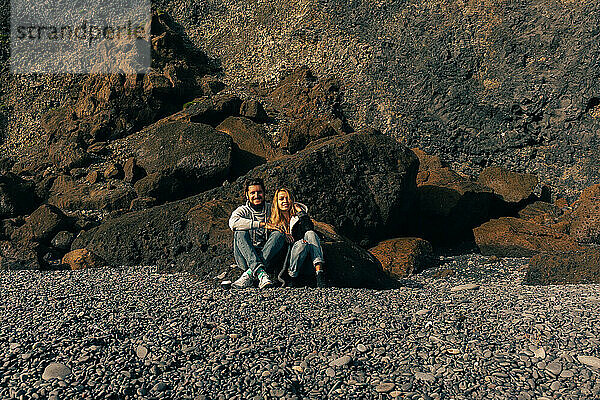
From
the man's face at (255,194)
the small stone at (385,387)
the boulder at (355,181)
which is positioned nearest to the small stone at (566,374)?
the small stone at (385,387)

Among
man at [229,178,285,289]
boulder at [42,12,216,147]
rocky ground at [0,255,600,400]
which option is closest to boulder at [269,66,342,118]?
boulder at [42,12,216,147]

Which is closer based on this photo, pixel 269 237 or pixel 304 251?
pixel 304 251

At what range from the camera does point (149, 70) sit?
2066 centimetres

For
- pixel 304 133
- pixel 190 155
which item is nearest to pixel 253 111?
pixel 304 133

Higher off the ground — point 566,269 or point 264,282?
point 264,282

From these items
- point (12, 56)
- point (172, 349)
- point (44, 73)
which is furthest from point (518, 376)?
point (12, 56)

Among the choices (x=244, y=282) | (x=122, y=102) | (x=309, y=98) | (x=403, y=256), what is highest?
(x=309, y=98)

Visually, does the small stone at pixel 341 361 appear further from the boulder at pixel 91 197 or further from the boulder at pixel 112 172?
the boulder at pixel 112 172

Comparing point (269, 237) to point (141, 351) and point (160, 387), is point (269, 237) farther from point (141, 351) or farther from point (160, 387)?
point (160, 387)

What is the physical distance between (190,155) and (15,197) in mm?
4559

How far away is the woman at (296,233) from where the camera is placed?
7.00 metres

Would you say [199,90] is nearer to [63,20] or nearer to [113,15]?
[113,15]

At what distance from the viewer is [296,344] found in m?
5.05

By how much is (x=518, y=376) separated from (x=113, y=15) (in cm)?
2391
